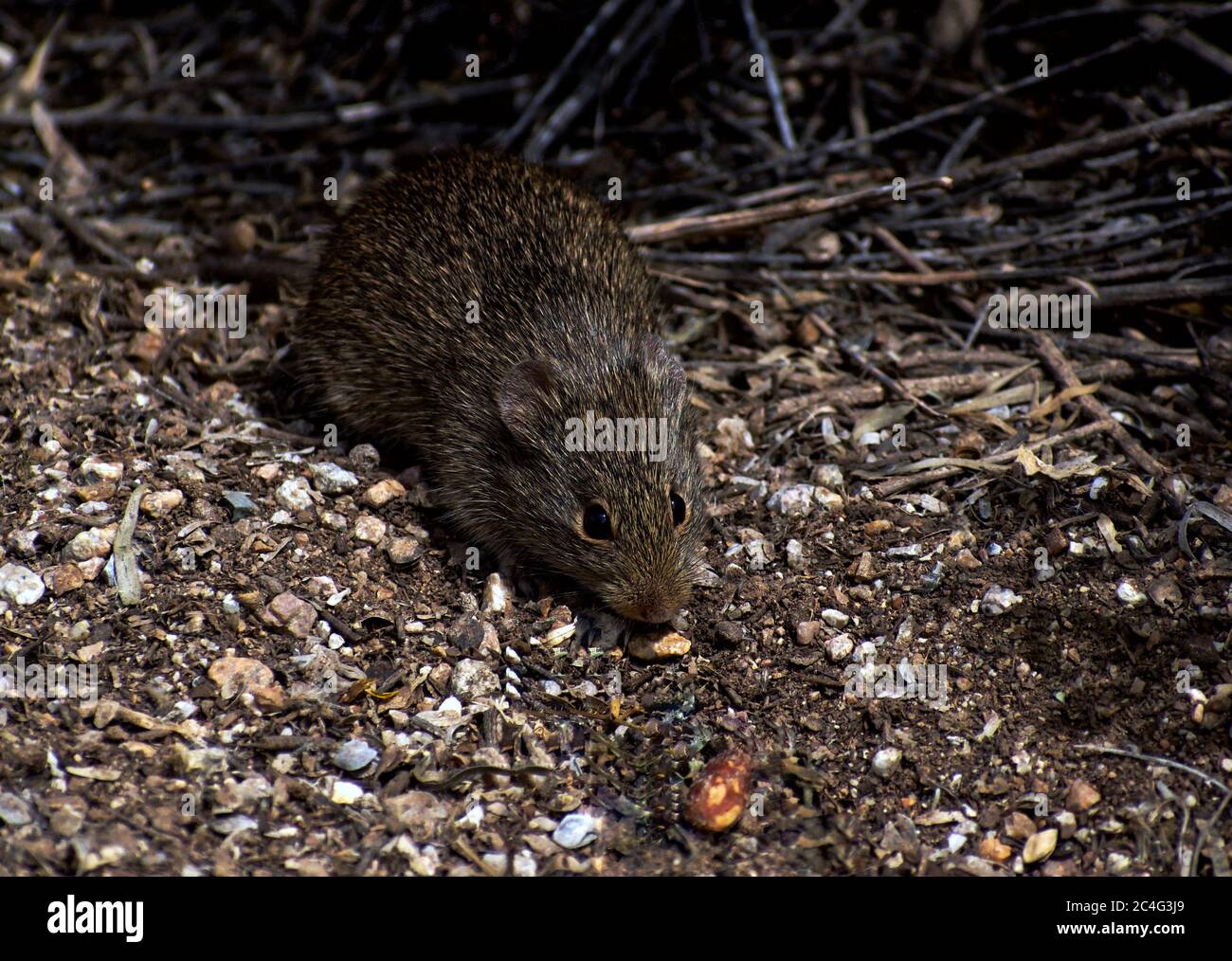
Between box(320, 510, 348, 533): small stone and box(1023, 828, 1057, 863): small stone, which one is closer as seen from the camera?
box(1023, 828, 1057, 863): small stone

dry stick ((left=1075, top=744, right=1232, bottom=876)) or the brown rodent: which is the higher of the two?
the brown rodent

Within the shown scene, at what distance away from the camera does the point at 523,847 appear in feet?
12.7

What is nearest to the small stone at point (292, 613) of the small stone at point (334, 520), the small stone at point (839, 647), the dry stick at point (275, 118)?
the small stone at point (334, 520)

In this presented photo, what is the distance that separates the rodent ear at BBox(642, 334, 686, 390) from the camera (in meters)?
5.21

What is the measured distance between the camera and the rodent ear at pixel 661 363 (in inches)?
205

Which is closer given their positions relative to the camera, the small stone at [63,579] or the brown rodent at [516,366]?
the small stone at [63,579]

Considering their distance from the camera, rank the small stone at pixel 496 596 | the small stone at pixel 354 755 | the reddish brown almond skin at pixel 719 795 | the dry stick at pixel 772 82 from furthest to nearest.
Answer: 1. the dry stick at pixel 772 82
2. the small stone at pixel 496 596
3. the small stone at pixel 354 755
4. the reddish brown almond skin at pixel 719 795

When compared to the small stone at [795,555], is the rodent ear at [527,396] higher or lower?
higher

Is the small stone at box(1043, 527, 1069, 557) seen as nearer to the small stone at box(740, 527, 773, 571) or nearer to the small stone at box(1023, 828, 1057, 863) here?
the small stone at box(740, 527, 773, 571)

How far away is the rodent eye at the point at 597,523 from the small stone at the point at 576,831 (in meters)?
1.27

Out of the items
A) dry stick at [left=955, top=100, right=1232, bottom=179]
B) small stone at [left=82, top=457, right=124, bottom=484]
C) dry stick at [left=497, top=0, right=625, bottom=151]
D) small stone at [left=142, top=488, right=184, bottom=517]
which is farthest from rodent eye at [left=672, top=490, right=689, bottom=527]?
dry stick at [left=497, top=0, right=625, bottom=151]

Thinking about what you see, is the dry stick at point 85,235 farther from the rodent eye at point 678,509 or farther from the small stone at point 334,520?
the rodent eye at point 678,509

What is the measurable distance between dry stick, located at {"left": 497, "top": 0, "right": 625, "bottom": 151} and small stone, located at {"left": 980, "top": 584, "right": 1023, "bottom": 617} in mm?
4343
